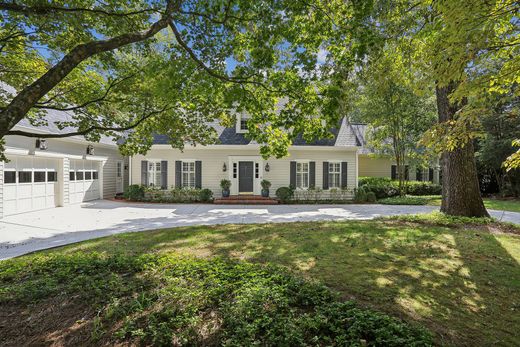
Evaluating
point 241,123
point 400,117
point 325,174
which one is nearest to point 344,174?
point 325,174

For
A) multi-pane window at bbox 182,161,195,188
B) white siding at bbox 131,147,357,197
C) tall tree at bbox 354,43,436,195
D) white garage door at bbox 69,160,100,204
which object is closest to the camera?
white garage door at bbox 69,160,100,204

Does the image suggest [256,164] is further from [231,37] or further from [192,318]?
[192,318]

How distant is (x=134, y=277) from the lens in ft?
12.6

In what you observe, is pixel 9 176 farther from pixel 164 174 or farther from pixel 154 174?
pixel 164 174

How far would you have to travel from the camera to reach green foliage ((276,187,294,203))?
49.4 feet

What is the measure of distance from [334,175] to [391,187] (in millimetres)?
3914

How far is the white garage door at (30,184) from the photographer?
10.1 meters

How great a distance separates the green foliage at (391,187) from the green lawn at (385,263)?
29.9ft

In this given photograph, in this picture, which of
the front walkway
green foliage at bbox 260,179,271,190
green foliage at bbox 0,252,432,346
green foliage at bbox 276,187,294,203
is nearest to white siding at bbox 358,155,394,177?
green foliage at bbox 276,187,294,203

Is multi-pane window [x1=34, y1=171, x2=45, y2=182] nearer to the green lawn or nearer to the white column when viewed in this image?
the white column

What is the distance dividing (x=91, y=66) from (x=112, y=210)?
8111mm

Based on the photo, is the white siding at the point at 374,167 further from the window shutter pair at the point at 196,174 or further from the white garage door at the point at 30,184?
the white garage door at the point at 30,184

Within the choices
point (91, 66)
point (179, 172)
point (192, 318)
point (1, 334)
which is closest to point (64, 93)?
point (91, 66)

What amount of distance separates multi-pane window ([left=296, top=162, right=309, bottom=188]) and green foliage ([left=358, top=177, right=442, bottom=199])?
3497 mm
